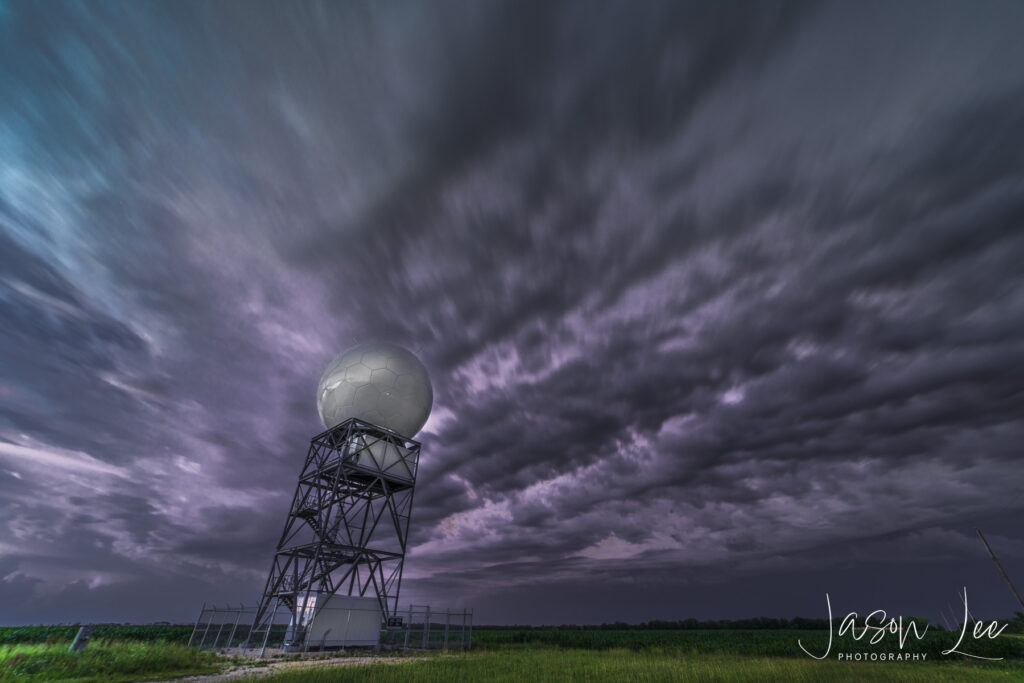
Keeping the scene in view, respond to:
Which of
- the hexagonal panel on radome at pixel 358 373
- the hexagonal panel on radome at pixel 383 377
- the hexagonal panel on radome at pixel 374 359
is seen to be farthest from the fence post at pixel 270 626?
the hexagonal panel on radome at pixel 374 359

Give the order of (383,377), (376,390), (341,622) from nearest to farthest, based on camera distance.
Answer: (341,622), (376,390), (383,377)

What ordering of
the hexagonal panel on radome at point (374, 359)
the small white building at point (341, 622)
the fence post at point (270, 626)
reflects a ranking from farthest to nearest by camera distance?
the hexagonal panel on radome at point (374, 359) → the small white building at point (341, 622) → the fence post at point (270, 626)

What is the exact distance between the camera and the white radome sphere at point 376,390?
→ 29312 mm

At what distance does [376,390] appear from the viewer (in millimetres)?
29562

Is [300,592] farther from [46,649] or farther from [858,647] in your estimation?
[858,647]

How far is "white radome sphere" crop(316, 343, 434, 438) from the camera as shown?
29.3 meters

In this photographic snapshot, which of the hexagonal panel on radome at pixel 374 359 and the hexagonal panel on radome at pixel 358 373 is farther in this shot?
the hexagonal panel on radome at pixel 374 359

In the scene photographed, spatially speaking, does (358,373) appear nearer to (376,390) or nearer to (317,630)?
(376,390)

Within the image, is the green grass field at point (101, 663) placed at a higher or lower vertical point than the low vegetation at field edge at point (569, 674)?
higher

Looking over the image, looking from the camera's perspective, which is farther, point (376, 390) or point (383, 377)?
point (383, 377)

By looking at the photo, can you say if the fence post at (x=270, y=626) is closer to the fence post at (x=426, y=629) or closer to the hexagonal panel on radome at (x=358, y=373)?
the fence post at (x=426, y=629)

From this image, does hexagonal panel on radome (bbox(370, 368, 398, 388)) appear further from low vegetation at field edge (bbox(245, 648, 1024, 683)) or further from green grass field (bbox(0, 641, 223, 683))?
low vegetation at field edge (bbox(245, 648, 1024, 683))

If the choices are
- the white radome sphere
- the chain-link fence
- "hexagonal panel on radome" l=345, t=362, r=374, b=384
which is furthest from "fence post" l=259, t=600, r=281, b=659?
"hexagonal panel on radome" l=345, t=362, r=374, b=384

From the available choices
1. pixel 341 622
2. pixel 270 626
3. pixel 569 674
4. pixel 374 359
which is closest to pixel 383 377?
pixel 374 359
